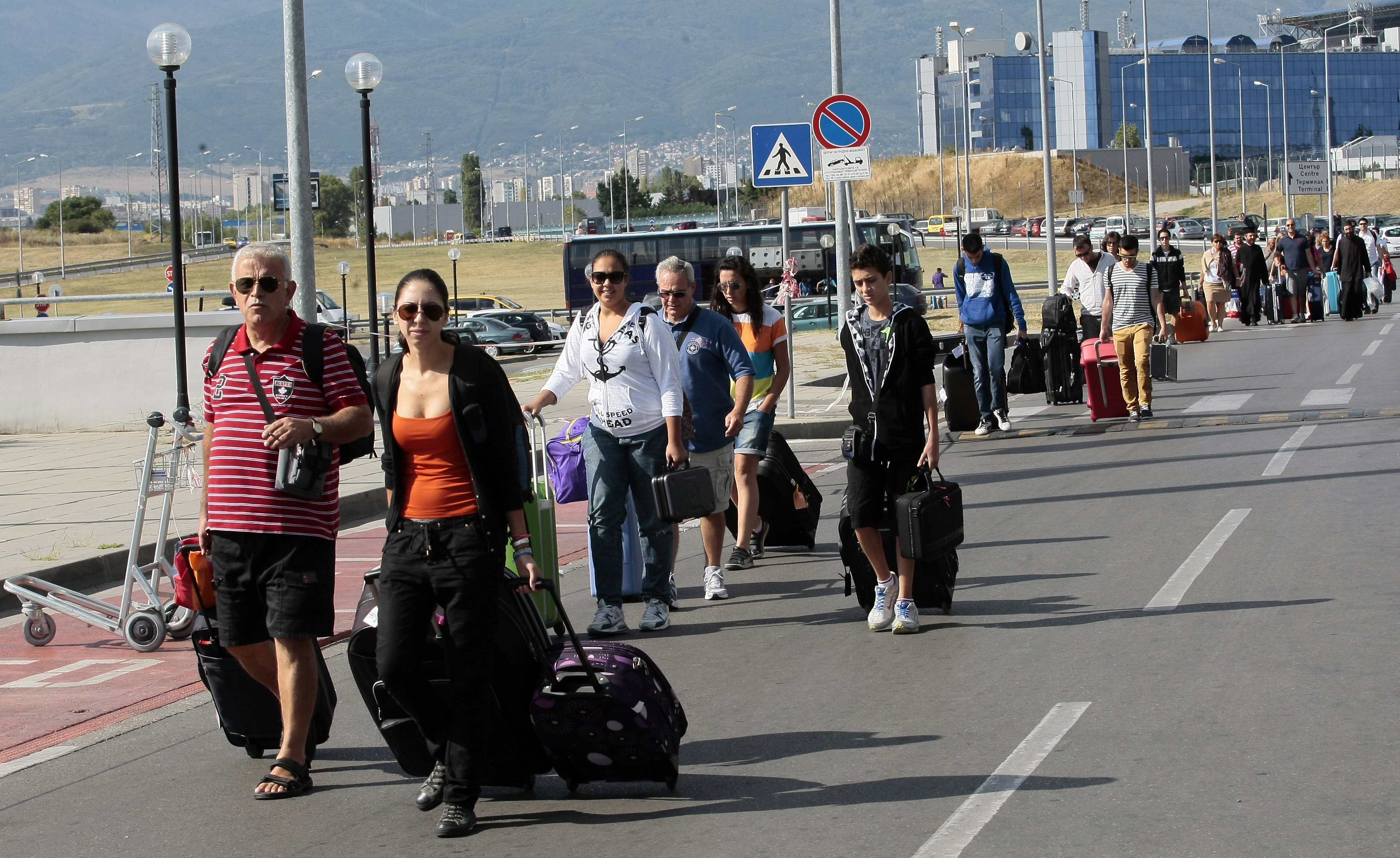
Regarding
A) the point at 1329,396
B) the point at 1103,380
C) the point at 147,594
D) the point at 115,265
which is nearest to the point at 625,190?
the point at 115,265

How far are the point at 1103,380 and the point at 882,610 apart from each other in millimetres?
9073

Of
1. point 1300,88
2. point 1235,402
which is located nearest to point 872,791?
point 1235,402

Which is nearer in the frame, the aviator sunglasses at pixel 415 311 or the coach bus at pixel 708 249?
the aviator sunglasses at pixel 415 311

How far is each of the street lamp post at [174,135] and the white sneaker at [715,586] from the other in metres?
7.44

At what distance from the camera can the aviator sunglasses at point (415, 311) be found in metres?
4.76

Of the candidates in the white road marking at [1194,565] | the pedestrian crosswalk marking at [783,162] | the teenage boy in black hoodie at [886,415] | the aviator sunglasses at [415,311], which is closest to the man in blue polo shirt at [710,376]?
the teenage boy in black hoodie at [886,415]

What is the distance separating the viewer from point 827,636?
7.34 m

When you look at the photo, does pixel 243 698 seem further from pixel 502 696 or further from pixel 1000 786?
pixel 1000 786

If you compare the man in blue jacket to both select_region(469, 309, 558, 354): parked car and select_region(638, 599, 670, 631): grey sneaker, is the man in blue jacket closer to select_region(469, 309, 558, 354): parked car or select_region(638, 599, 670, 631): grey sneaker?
select_region(638, 599, 670, 631): grey sneaker

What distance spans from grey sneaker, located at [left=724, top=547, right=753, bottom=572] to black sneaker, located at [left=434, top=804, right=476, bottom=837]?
4.71 metres

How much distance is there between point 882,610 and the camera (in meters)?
7.29

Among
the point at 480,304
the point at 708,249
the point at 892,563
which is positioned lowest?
the point at 892,563

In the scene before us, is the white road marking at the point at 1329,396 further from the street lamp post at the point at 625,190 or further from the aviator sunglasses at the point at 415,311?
the street lamp post at the point at 625,190

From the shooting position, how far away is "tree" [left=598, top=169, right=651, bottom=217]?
140 metres
